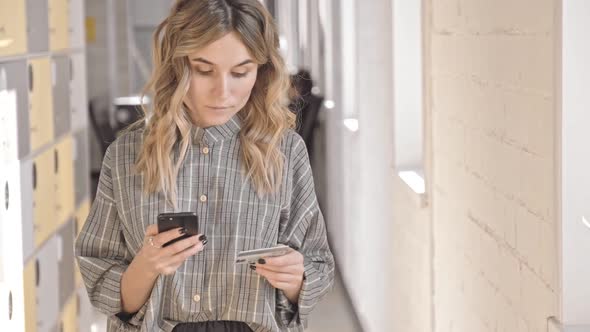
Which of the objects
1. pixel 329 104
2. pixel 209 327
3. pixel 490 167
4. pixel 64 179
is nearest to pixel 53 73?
pixel 64 179

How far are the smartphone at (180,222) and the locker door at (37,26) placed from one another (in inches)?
72.5

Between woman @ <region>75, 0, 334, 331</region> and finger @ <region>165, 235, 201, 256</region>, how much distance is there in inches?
0.9

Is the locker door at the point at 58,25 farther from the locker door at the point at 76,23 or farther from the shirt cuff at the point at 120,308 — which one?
the shirt cuff at the point at 120,308

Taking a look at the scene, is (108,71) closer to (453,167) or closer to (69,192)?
(69,192)

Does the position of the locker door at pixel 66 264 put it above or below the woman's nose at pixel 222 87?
below

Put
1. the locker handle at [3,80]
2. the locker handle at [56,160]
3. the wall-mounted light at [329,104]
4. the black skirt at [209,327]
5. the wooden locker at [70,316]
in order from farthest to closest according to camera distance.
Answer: the wall-mounted light at [329,104]
the wooden locker at [70,316]
the locker handle at [56,160]
the locker handle at [3,80]
the black skirt at [209,327]

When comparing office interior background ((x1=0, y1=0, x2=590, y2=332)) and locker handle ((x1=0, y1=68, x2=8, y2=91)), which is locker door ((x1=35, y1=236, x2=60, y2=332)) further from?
locker handle ((x1=0, y1=68, x2=8, y2=91))

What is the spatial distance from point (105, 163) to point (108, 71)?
34.7ft

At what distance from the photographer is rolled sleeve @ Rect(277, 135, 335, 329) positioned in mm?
1974

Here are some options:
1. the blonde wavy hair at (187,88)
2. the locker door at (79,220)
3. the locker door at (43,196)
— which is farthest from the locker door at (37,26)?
the blonde wavy hair at (187,88)

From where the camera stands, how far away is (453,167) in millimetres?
2934

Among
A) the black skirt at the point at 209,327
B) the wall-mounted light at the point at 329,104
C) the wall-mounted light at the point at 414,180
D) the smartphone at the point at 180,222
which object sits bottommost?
the black skirt at the point at 209,327

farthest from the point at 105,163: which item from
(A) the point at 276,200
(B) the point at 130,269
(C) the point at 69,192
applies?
(C) the point at 69,192

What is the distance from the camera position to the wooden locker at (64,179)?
404 cm
